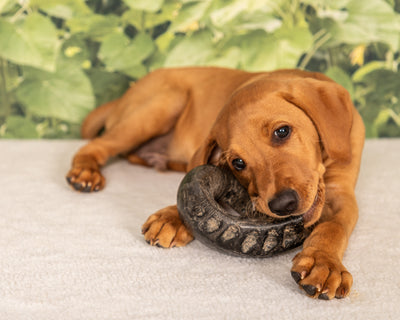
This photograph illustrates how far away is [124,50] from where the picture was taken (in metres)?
3.83

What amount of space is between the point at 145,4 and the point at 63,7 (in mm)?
600

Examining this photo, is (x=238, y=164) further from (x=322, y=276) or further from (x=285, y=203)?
(x=322, y=276)

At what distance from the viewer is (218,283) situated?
169 cm

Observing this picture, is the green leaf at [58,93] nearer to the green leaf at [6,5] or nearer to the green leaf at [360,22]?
the green leaf at [6,5]

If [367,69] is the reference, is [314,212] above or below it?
above

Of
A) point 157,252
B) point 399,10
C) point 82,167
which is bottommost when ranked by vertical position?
point 82,167

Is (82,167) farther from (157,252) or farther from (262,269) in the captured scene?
(262,269)

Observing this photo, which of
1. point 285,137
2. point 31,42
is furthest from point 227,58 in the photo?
point 285,137

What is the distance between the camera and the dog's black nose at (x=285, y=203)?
5.93ft

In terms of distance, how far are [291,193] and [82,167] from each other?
4.66 feet

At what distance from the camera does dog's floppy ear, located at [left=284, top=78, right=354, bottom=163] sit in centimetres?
209

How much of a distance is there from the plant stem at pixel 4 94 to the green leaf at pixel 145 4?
1.03 metres

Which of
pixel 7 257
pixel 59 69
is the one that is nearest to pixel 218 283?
pixel 7 257

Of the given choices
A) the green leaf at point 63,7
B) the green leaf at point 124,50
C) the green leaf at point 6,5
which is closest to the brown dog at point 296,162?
the green leaf at point 124,50
